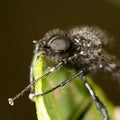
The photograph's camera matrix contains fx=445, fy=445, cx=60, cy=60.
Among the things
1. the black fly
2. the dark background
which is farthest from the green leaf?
the dark background

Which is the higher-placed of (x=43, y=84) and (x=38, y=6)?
(x=38, y=6)

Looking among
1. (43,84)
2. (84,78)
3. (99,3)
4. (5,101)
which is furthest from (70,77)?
(99,3)

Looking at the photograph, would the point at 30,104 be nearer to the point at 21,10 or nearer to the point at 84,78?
the point at 21,10

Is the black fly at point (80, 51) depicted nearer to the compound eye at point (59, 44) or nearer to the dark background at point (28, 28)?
the compound eye at point (59, 44)

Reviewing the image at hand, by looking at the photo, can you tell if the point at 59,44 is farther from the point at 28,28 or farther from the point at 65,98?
the point at 28,28

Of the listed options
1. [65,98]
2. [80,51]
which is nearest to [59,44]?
[80,51]

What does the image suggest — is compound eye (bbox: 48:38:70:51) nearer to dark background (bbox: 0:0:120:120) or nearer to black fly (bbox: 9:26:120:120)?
black fly (bbox: 9:26:120:120)

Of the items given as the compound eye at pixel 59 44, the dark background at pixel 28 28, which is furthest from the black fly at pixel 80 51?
the dark background at pixel 28 28

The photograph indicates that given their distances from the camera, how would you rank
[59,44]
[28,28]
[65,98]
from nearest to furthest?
[65,98], [59,44], [28,28]
